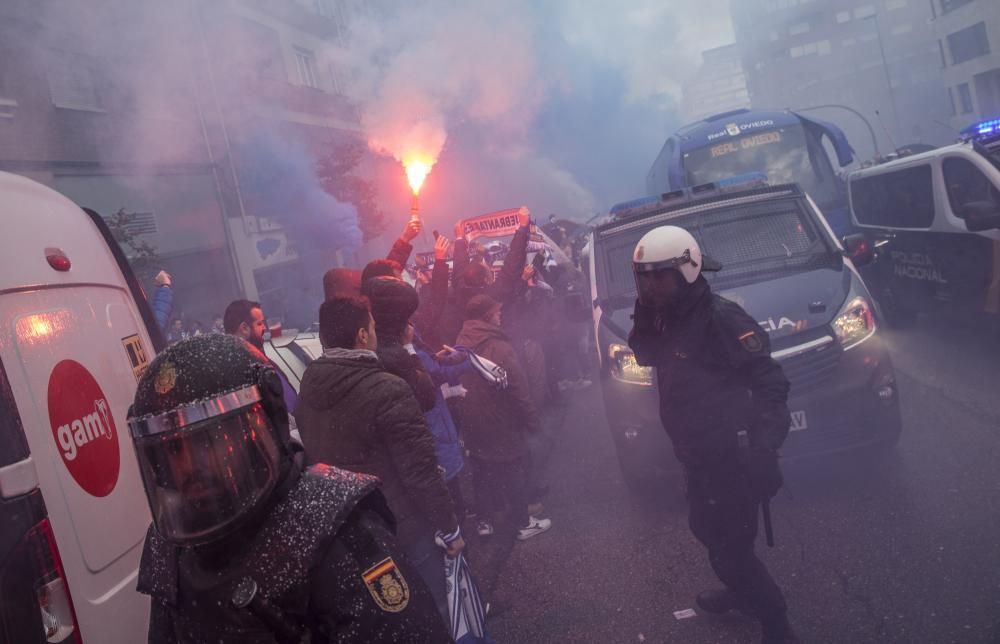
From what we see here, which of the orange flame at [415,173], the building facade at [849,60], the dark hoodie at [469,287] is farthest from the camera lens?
the building facade at [849,60]

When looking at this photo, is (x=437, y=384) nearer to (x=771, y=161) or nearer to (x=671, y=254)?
(x=671, y=254)

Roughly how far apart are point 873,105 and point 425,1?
5586 centimetres

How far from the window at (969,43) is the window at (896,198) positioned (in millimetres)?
35906

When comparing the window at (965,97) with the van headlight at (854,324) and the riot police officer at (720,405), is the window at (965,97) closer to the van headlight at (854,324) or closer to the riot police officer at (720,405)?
the van headlight at (854,324)

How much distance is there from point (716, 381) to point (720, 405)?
11 cm

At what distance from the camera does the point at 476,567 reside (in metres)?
4.58

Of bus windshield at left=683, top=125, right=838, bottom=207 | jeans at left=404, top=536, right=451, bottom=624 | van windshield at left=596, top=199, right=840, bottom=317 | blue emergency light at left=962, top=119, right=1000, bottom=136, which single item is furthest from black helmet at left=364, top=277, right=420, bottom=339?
bus windshield at left=683, top=125, right=838, bottom=207

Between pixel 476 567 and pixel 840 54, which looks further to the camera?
pixel 840 54

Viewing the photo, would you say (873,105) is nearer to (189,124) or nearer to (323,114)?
(323,114)

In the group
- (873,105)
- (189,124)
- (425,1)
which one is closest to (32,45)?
(189,124)

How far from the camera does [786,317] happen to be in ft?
14.7

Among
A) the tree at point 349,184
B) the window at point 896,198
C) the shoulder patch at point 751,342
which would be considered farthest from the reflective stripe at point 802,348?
the tree at point 349,184

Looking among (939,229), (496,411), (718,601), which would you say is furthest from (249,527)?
(939,229)

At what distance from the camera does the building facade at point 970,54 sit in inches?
1396
